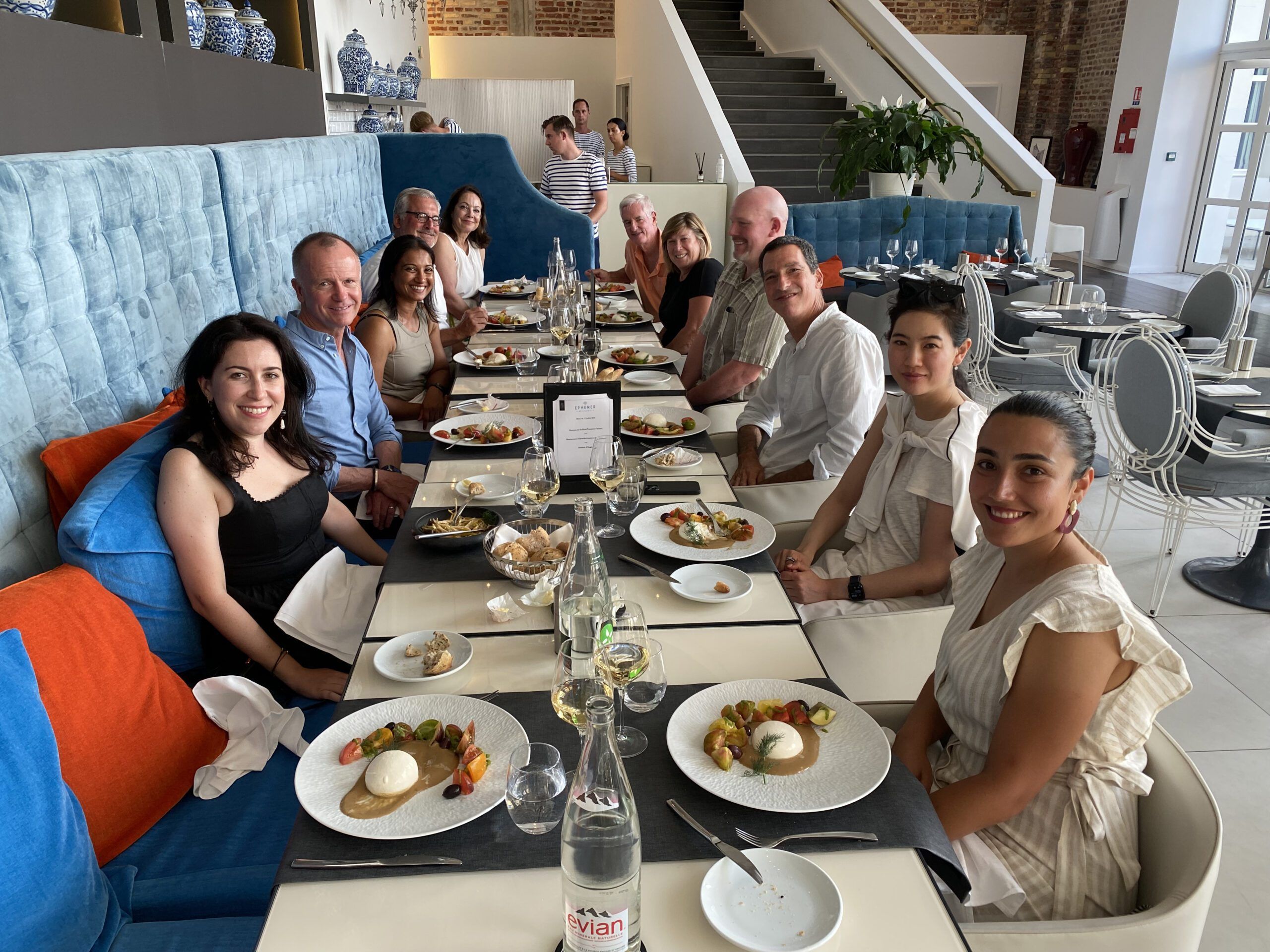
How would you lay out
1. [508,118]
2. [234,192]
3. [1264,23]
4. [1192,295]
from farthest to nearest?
1. [508,118]
2. [1264,23]
3. [1192,295]
4. [234,192]

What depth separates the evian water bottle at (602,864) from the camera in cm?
82

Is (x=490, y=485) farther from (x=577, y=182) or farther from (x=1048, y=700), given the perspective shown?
(x=577, y=182)

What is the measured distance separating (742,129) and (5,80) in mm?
8521

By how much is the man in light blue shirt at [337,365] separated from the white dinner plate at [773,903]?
188 cm

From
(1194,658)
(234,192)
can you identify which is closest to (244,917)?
(234,192)

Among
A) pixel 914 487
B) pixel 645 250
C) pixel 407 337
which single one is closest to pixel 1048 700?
pixel 914 487

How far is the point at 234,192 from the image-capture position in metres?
3.18

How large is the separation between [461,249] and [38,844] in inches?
172

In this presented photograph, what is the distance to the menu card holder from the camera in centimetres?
195

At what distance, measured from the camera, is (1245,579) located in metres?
3.34

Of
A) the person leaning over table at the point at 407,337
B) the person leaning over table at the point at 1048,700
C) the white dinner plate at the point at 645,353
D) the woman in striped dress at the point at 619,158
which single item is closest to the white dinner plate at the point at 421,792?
the person leaning over table at the point at 1048,700

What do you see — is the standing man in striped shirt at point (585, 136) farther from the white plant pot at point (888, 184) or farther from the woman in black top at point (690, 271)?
the woman in black top at point (690, 271)

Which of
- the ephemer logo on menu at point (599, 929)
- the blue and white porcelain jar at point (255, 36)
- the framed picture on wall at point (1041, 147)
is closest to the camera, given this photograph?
the ephemer logo on menu at point (599, 929)

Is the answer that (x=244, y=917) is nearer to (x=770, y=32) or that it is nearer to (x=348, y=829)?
(x=348, y=829)
